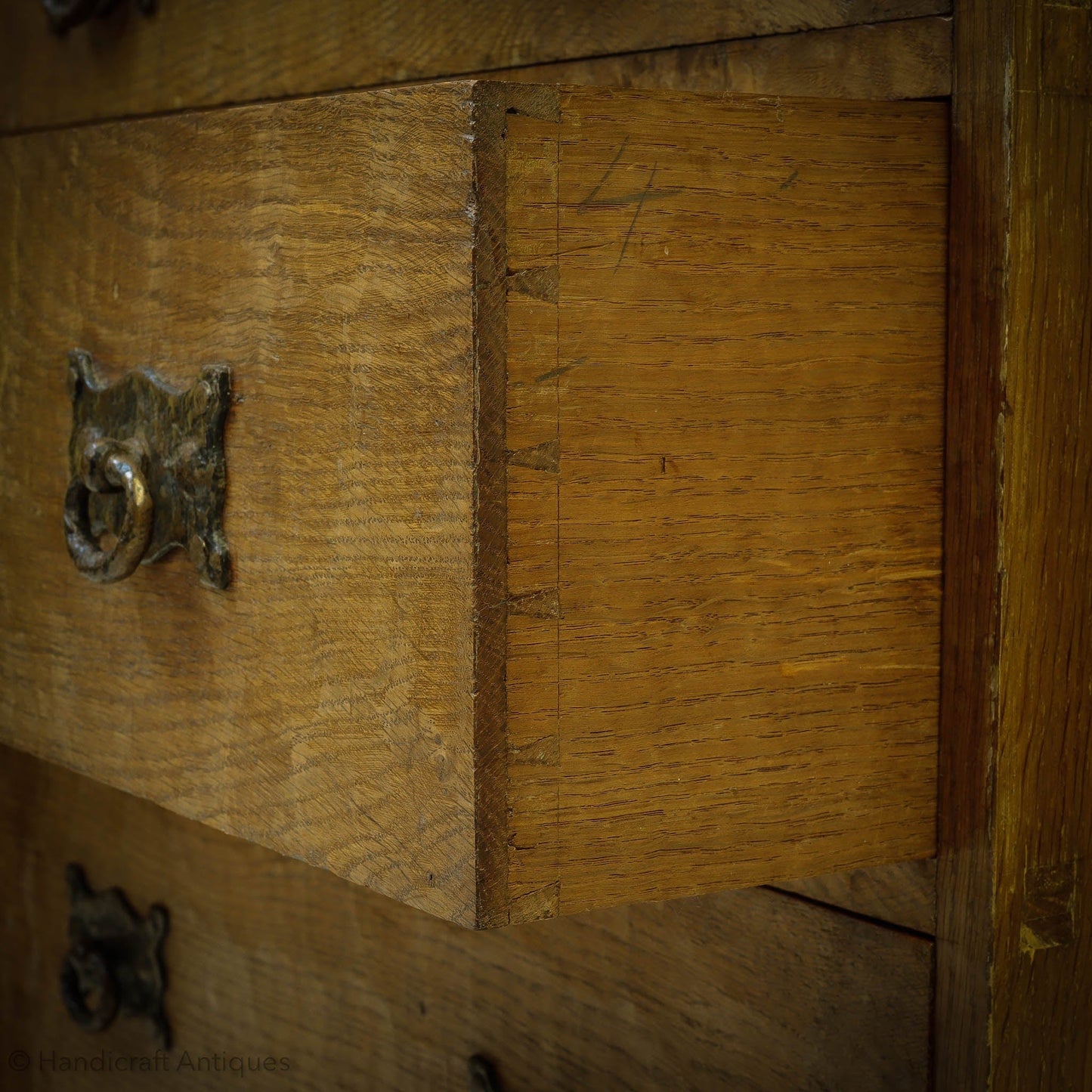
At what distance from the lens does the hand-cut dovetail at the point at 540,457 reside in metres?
0.53

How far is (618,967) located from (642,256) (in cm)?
46

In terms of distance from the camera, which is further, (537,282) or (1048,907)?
(1048,907)

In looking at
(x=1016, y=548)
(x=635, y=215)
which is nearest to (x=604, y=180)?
(x=635, y=215)

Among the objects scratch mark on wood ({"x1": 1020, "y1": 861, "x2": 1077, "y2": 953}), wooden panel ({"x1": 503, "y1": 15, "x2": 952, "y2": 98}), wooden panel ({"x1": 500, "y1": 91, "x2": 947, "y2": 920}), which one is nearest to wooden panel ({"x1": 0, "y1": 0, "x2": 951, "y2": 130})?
wooden panel ({"x1": 503, "y1": 15, "x2": 952, "y2": 98})

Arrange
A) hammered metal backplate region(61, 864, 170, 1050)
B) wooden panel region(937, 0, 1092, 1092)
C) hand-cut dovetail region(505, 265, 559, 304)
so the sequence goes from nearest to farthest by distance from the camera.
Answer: hand-cut dovetail region(505, 265, 559, 304), wooden panel region(937, 0, 1092, 1092), hammered metal backplate region(61, 864, 170, 1050)

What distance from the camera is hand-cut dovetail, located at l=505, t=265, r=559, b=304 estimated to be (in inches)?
20.7

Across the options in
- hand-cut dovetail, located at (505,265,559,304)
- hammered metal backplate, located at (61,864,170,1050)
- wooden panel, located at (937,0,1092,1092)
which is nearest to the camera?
hand-cut dovetail, located at (505,265,559,304)

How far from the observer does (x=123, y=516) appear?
715mm

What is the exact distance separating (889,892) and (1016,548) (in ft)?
0.60

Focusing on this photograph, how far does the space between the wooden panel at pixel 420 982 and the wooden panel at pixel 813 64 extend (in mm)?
399

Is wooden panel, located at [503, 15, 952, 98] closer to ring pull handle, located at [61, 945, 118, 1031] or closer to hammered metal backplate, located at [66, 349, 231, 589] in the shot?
hammered metal backplate, located at [66, 349, 231, 589]

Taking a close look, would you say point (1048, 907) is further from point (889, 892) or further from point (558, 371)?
point (558, 371)

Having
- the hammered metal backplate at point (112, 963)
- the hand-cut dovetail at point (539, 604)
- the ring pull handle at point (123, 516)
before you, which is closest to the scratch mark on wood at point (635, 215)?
the hand-cut dovetail at point (539, 604)

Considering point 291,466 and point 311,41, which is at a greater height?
point 311,41
